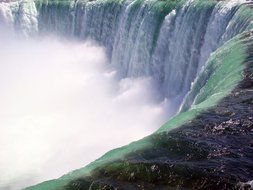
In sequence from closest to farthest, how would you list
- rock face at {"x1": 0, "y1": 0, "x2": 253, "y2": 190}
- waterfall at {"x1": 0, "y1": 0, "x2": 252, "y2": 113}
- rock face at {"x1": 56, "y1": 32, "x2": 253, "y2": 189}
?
rock face at {"x1": 56, "y1": 32, "x2": 253, "y2": 189}
rock face at {"x1": 0, "y1": 0, "x2": 253, "y2": 190}
waterfall at {"x1": 0, "y1": 0, "x2": 252, "y2": 113}

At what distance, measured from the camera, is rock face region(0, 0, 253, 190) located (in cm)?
689

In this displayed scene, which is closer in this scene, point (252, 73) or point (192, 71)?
point (252, 73)

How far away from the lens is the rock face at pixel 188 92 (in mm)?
6895

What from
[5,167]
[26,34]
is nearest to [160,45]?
[5,167]

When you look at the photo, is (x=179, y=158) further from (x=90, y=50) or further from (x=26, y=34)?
(x=26, y=34)

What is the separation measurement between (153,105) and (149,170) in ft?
60.6

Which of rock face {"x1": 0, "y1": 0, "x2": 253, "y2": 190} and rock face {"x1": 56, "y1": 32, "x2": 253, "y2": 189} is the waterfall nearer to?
rock face {"x1": 0, "y1": 0, "x2": 253, "y2": 190}

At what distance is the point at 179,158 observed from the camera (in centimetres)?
747

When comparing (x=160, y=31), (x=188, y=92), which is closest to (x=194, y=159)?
(x=188, y=92)

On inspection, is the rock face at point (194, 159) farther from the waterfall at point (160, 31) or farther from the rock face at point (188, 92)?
the waterfall at point (160, 31)

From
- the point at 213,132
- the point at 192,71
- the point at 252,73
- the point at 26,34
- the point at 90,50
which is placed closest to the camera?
the point at 213,132

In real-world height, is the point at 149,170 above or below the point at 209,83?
below

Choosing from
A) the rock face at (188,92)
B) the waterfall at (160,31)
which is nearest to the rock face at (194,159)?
the rock face at (188,92)

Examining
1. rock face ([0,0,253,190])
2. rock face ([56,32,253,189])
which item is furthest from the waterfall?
rock face ([56,32,253,189])
